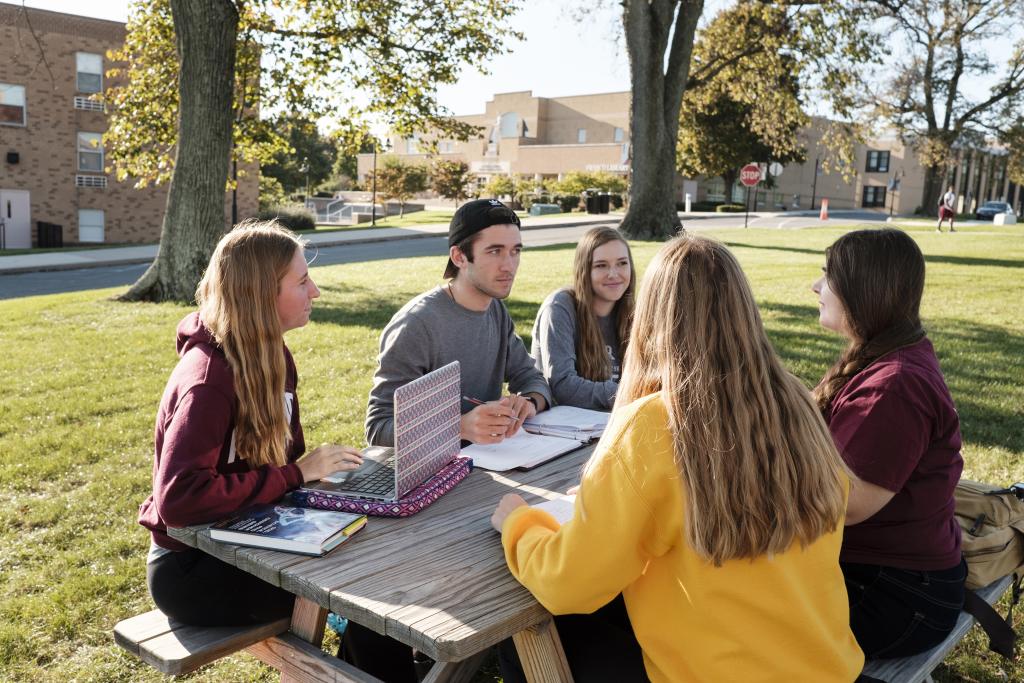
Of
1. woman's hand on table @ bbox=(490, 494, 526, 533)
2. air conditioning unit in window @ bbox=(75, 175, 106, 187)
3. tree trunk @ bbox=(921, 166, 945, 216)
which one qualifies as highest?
tree trunk @ bbox=(921, 166, 945, 216)

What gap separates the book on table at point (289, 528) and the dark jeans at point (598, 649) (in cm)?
66

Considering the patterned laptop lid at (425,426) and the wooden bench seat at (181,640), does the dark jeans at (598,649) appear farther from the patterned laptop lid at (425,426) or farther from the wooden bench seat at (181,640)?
the wooden bench seat at (181,640)

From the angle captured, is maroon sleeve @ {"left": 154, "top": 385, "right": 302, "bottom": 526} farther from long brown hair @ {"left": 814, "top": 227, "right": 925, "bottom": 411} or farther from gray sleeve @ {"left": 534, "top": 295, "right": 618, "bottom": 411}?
gray sleeve @ {"left": 534, "top": 295, "right": 618, "bottom": 411}

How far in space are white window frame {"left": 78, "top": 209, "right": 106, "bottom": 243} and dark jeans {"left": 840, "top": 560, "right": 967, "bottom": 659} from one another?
35.7m

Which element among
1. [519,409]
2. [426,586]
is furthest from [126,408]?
[426,586]

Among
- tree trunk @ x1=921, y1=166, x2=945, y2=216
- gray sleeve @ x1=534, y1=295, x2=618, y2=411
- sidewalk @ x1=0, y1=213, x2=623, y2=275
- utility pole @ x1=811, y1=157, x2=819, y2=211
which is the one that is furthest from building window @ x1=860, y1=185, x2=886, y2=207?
gray sleeve @ x1=534, y1=295, x2=618, y2=411

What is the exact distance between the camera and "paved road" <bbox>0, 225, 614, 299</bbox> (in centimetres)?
1666

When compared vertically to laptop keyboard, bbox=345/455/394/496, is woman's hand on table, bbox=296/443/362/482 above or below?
above

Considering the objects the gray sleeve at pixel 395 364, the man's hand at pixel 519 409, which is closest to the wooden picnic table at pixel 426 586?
the man's hand at pixel 519 409

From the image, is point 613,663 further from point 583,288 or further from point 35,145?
point 35,145

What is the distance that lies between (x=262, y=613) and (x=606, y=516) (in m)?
1.21

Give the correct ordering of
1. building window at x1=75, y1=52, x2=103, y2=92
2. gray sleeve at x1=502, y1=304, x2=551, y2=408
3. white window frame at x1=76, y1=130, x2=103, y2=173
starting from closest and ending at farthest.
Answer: gray sleeve at x1=502, y1=304, x2=551, y2=408 → building window at x1=75, y1=52, x2=103, y2=92 → white window frame at x1=76, y1=130, x2=103, y2=173

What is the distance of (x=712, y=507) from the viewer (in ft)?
5.90

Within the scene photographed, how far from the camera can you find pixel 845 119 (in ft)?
77.4
